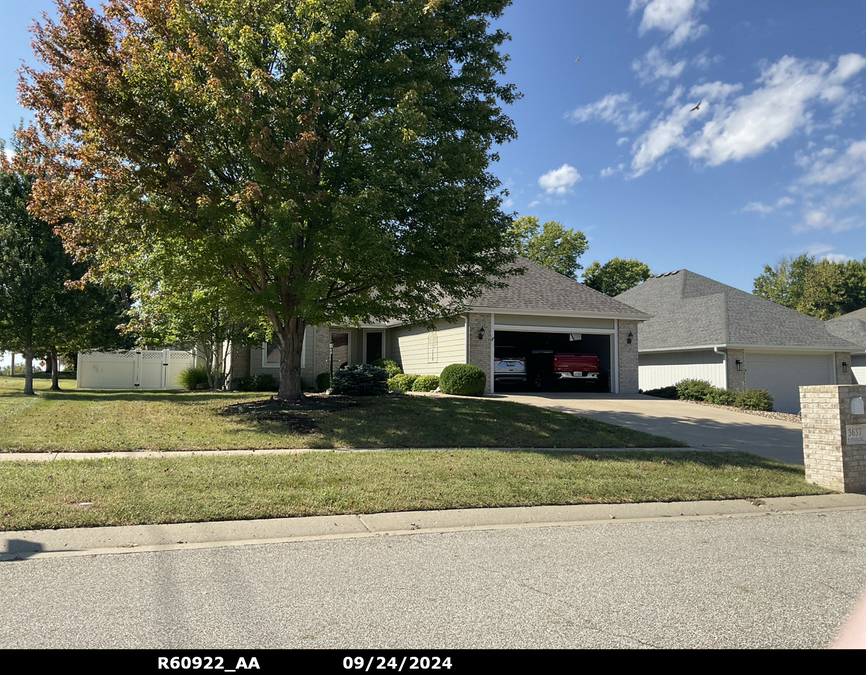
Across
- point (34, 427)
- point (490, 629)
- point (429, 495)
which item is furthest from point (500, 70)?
point (490, 629)

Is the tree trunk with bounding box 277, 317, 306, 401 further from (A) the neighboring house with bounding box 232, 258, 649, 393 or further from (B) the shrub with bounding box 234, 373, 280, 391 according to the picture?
(B) the shrub with bounding box 234, 373, 280, 391

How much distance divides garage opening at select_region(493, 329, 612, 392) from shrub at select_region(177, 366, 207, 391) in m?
12.7

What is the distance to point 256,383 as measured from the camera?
23125mm

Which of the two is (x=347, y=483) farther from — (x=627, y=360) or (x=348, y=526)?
(x=627, y=360)

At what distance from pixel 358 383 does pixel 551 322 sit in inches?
329

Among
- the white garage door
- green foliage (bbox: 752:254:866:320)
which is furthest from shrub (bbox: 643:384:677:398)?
green foliage (bbox: 752:254:866:320)

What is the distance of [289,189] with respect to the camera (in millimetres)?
11234

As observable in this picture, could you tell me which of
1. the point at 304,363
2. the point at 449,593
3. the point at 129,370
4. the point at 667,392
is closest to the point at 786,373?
the point at 667,392

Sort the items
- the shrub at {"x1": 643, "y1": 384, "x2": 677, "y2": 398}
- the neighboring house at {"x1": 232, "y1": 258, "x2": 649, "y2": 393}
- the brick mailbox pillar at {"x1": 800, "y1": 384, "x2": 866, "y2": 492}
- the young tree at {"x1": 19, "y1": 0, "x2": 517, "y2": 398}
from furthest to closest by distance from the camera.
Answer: the shrub at {"x1": 643, "y1": 384, "x2": 677, "y2": 398} → the neighboring house at {"x1": 232, "y1": 258, "x2": 649, "y2": 393} → the young tree at {"x1": 19, "y1": 0, "x2": 517, "y2": 398} → the brick mailbox pillar at {"x1": 800, "y1": 384, "x2": 866, "y2": 492}

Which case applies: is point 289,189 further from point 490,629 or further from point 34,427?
point 490,629

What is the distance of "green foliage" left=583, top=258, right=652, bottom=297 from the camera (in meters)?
52.4

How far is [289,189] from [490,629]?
9.35m

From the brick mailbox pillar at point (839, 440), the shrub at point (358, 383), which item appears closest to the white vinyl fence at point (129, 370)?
the shrub at point (358, 383)
